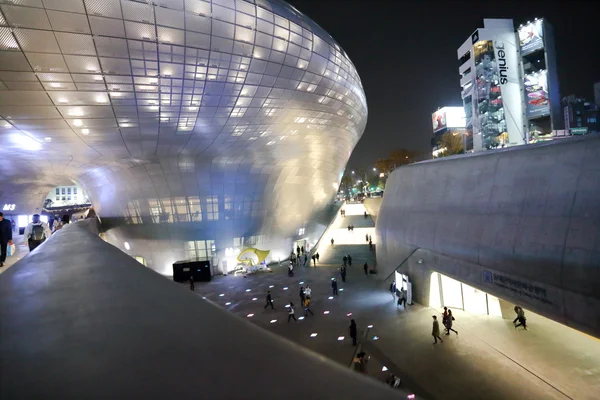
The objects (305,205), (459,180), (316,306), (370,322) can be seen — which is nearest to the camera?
(459,180)

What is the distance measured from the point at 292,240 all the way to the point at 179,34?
25.7 meters

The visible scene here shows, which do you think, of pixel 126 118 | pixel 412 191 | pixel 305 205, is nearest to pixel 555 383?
pixel 412 191

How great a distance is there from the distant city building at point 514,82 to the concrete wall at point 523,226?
44257mm

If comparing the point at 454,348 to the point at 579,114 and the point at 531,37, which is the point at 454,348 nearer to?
the point at 531,37

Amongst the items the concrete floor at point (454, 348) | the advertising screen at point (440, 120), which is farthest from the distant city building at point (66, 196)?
the concrete floor at point (454, 348)

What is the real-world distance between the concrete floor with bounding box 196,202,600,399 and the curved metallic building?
38.9 feet

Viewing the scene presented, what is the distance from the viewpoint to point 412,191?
17.3 meters

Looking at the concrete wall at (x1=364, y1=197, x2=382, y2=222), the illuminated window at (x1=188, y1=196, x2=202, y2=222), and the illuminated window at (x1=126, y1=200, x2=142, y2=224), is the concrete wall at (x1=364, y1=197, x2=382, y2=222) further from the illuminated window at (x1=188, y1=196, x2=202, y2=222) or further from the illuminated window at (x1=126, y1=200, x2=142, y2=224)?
the illuminated window at (x1=126, y1=200, x2=142, y2=224)

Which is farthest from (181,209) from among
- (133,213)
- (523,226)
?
(523,226)

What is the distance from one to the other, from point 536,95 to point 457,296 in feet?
161

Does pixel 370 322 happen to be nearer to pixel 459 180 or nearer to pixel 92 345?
pixel 459 180

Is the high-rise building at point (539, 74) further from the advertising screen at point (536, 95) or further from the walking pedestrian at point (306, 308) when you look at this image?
Answer: the walking pedestrian at point (306, 308)

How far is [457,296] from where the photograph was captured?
50.4 feet

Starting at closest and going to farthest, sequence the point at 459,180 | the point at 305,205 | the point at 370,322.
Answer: the point at 459,180
the point at 370,322
the point at 305,205
